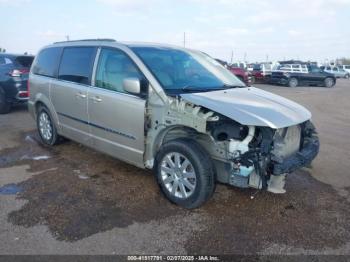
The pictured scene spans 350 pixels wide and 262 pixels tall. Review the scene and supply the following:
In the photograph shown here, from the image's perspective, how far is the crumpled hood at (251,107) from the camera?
141 inches

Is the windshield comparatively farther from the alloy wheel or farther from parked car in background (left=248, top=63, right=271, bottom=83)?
parked car in background (left=248, top=63, right=271, bottom=83)

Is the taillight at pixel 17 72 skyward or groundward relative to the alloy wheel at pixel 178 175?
skyward

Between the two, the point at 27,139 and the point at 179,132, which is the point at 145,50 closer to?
the point at 179,132

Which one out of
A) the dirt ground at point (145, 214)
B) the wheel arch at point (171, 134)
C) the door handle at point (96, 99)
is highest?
the door handle at point (96, 99)

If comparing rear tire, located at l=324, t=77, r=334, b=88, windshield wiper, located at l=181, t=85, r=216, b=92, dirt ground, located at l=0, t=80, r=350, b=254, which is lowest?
rear tire, located at l=324, t=77, r=334, b=88

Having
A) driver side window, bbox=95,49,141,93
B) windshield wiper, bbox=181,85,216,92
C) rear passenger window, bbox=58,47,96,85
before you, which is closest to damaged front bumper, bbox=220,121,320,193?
windshield wiper, bbox=181,85,216,92

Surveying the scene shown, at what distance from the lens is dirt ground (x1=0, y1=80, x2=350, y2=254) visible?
128 inches

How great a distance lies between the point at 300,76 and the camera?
25.3m

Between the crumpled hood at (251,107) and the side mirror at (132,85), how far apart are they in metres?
0.55

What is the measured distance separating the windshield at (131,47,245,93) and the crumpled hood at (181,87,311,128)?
265mm

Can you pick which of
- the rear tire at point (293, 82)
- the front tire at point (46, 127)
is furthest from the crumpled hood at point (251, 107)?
the rear tire at point (293, 82)

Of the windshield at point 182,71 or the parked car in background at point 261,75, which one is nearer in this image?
the windshield at point 182,71

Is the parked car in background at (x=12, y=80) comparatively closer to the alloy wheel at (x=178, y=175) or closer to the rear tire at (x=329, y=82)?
the alloy wheel at (x=178, y=175)

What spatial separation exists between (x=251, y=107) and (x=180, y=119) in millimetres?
795
